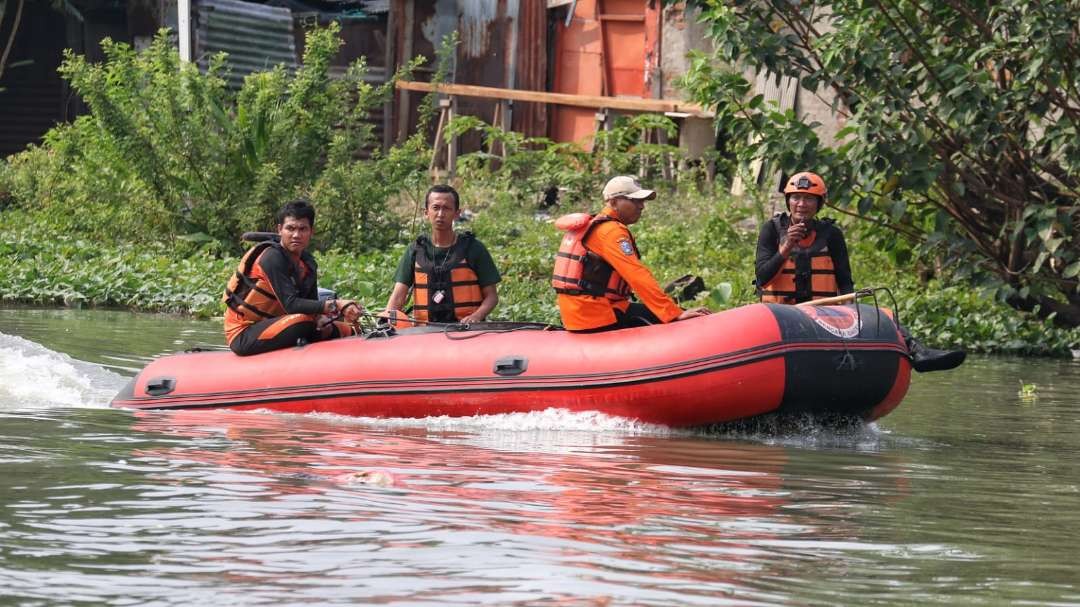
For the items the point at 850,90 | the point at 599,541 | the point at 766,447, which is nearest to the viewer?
the point at 599,541

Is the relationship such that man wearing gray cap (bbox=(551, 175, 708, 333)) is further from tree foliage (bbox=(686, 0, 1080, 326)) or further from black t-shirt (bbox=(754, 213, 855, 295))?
tree foliage (bbox=(686, 0, 1080, 326))

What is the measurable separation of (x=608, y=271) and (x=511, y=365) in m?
0.65

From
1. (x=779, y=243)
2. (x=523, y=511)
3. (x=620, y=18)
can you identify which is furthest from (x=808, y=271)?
(x=620, y=18)

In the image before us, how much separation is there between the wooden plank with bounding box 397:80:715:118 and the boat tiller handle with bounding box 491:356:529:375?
1003 centimetres

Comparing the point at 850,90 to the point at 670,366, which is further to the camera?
the point at 850,90

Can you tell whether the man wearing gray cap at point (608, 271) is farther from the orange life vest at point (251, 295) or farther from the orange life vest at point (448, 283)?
the orange life vest at point (251, 295)

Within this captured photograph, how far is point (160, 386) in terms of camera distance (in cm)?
876

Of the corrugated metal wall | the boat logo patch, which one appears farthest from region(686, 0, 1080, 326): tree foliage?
the corrugated metal wall

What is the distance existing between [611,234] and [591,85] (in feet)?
40.1

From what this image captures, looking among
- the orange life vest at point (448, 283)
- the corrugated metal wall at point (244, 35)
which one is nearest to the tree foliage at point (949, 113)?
the orange life vest at point (448, 283)

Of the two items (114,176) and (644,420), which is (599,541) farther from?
(114,176)

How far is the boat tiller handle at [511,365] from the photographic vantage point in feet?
26.0

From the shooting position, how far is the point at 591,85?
19828mm

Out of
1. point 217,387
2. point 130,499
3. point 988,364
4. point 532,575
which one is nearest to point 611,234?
point 217,387
